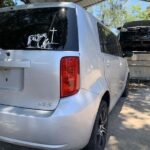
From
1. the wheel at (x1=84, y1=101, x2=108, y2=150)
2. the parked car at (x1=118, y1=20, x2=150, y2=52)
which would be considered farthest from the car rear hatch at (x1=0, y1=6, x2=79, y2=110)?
the parked car at (x1=118, y1=20, x2=150, y2=52)

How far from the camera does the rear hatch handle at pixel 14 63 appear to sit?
11.6ft

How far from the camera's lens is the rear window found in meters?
3.62

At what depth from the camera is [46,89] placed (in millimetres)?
3502

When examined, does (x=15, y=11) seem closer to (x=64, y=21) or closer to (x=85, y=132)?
(x=64, y=21)

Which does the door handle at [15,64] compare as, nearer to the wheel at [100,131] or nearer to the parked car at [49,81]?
the parked car at [49,81]

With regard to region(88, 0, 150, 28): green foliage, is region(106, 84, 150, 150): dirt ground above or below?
below

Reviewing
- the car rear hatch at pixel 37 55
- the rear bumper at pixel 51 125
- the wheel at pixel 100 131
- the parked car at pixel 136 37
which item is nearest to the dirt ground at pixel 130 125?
the wheel at pixel 100 131

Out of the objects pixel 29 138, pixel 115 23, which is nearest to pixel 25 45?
pixel 29 138

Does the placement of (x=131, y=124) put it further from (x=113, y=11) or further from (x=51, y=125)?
(x=113, y=11)

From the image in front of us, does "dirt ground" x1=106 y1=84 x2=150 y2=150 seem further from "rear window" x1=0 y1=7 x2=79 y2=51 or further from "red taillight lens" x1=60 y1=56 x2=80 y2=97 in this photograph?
"rear window" x1=0 y1=7 x2=79 y2=51

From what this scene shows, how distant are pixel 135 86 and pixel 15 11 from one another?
6666mm

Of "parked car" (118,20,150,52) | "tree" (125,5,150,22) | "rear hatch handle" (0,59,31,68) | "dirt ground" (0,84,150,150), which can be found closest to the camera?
"rear hatch handle" (0,59,31,68)

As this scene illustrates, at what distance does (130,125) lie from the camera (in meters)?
5.73

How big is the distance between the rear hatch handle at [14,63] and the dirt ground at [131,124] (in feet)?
6.00
